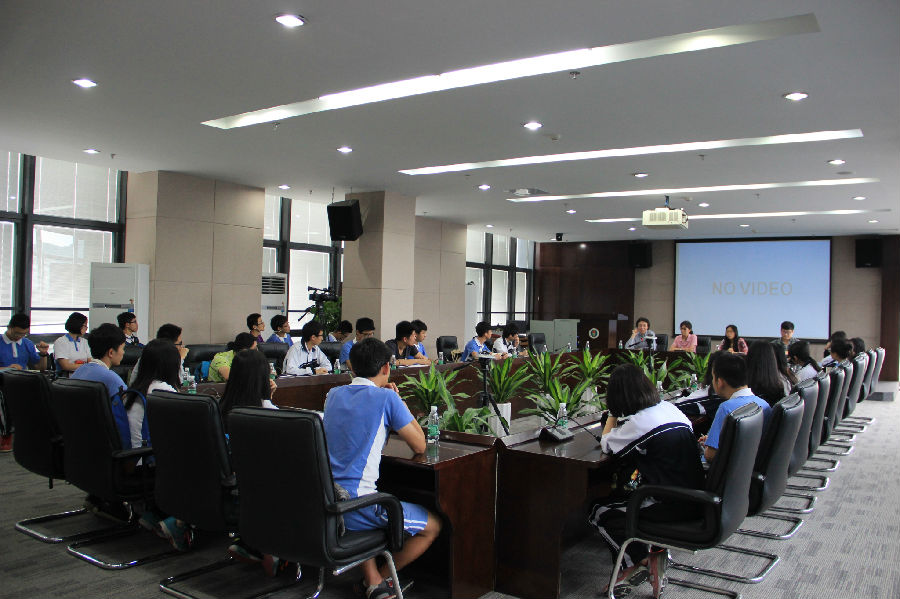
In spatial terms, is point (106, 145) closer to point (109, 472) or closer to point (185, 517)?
point (109, 472)

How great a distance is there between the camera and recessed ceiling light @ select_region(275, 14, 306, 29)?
392cm

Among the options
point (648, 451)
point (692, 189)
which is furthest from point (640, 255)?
point (648, 451)

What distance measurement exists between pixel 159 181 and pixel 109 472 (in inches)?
233

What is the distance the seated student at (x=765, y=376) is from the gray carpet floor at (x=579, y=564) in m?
0.89

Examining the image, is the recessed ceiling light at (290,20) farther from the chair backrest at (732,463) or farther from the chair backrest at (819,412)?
the chair backrest at (819,412)

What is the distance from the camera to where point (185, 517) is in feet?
10.2

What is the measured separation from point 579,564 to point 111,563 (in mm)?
2423

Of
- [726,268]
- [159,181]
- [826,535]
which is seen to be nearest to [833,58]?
[826,535]

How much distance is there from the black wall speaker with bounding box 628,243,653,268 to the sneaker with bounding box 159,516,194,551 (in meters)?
13.4

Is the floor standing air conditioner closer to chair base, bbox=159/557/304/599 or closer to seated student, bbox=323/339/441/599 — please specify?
chair base, bbox=159/557/304/599

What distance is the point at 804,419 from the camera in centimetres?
401

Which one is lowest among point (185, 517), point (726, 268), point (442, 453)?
point (185, 517)

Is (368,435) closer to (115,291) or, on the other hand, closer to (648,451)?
(648,451)

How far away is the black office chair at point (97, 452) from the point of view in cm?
337
